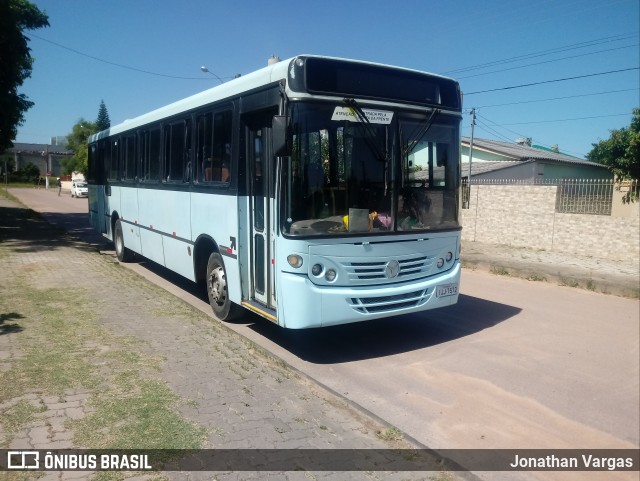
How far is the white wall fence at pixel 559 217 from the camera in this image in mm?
13250

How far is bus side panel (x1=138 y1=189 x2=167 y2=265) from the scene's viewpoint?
970 centimetres

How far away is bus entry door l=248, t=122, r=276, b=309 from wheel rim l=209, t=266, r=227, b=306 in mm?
933

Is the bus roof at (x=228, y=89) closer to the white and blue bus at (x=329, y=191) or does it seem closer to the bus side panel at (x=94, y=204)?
the white and blue bus at (x=329, y=191)

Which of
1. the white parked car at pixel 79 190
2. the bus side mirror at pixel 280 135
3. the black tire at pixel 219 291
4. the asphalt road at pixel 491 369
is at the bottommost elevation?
the asphalt road at pixel 491 369

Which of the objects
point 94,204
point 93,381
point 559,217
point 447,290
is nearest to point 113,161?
point 94,204

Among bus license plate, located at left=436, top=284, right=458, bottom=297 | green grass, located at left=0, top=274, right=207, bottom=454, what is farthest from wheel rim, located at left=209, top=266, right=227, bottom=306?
bus license plate, located at left=436, top=284, right=458, bottom=297

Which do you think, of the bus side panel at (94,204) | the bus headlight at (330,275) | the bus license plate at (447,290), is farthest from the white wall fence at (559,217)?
the bus side panel at (94,204)

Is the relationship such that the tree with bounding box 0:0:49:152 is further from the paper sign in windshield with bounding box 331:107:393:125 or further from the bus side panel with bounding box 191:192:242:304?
the paper sign in windshield with bounding box 331:107:393:125

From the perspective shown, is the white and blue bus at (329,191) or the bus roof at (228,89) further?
the bus roof at (228,89)

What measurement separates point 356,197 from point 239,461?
309cm

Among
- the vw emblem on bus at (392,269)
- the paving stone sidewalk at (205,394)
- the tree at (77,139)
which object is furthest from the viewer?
the tree at (77,139)

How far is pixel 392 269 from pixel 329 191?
3.93 ft

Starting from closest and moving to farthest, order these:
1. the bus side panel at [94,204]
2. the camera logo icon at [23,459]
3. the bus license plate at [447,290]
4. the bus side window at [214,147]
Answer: the camera logo icon at [23,459], the bus license plate at [447,290], the bus side window at [214,147], the bus side panel at [94,204]

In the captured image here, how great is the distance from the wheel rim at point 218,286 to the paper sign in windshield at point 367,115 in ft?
9.76
